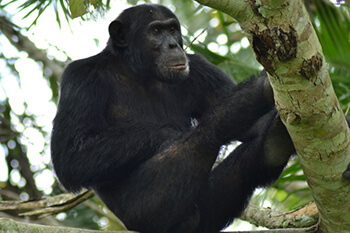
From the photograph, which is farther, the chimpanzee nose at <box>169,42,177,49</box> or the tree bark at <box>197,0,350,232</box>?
the chimpanzee nose at <box>169,42,177,49</box>

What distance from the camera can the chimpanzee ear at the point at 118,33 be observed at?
21.8 feet

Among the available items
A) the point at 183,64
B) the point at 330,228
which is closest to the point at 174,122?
the point at 183,64

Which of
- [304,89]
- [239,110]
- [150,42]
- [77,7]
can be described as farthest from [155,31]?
[304,89]

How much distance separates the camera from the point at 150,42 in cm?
648

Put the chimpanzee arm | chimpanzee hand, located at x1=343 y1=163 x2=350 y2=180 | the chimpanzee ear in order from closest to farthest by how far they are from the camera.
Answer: chimpanzee hand, located at x1=343 y1=163 x2=350 y2=180 < the chimpanzee arm < the chimpanzee ear

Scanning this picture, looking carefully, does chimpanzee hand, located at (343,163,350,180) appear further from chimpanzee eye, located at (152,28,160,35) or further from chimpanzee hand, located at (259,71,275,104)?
chimpanzee eye, located at (152,28,160,35)

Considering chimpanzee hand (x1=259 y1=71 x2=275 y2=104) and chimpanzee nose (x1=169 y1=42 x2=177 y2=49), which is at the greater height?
chimpanzee nose (x1=169 y1=42 x2=177 y2=49)

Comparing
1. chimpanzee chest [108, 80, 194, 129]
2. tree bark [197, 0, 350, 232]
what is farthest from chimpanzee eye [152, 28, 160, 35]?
tree bark [197, 0, 350, 232]

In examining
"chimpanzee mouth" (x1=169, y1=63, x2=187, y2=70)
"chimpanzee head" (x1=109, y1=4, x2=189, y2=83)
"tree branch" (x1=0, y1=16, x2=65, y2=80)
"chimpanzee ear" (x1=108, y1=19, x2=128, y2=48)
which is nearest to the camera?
"chimpanzee mouth" (x1=169, y1=63, x2=187, y2=70)

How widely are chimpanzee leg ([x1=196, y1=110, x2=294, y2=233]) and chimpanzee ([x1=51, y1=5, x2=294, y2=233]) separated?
0.4 inches

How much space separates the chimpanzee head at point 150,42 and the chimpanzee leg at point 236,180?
1.12 metres

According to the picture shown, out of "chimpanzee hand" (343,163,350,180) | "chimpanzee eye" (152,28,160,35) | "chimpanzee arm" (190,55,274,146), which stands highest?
"chimpanzee eye" (152,28,160,35)

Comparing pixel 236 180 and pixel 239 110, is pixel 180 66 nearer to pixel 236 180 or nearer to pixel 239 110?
pixel 239 110

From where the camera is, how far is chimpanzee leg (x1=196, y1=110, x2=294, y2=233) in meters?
5.70
